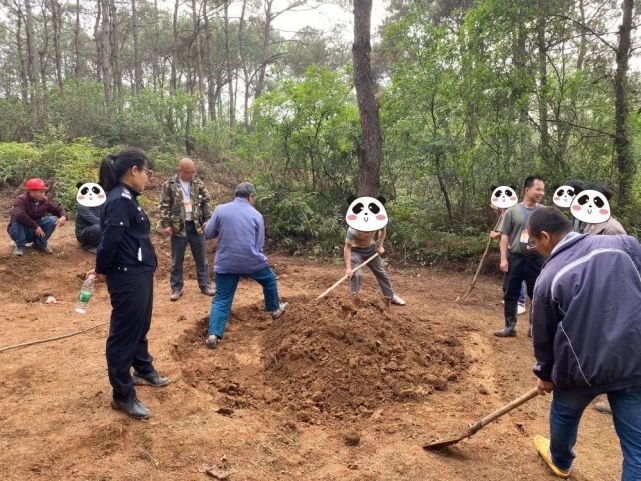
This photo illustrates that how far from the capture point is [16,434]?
130 inches

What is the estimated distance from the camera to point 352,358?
4465mm

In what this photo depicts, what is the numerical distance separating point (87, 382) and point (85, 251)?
5.13 metres

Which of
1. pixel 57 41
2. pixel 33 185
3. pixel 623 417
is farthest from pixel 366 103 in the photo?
pixel 57 41

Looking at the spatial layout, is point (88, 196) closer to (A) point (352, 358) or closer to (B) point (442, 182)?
(A) point (352, 358)

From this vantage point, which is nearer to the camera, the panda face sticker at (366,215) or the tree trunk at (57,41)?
the panda face sticker at (366,215)

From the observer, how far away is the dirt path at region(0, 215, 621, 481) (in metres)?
3.12

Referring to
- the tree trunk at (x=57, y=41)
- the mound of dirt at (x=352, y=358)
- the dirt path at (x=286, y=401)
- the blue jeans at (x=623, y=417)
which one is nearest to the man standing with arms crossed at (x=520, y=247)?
the dirt path at (x=286, y=401)

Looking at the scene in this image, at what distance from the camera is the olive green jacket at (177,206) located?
21.5 feet

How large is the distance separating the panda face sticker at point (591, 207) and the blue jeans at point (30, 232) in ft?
26.4

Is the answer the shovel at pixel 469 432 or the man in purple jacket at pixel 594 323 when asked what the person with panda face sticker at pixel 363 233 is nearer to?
the shovel at pixel 469 432

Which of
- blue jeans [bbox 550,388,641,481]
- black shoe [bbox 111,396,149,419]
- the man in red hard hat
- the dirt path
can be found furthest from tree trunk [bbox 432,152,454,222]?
black shoe [bbox 111,396,149,419]

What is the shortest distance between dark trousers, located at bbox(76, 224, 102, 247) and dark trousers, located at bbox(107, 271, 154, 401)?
18.4 ft

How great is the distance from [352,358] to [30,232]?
6.48 metres

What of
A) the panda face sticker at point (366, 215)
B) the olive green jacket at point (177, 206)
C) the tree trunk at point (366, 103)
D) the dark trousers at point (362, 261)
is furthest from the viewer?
the tree trunk at point (366, 103)
